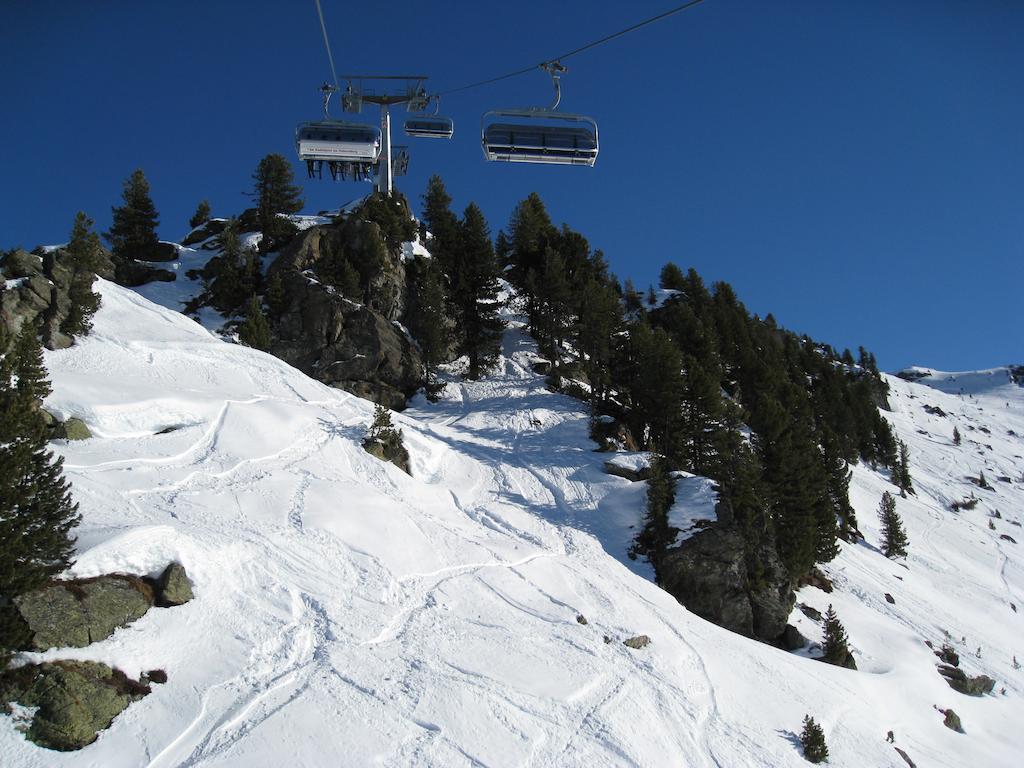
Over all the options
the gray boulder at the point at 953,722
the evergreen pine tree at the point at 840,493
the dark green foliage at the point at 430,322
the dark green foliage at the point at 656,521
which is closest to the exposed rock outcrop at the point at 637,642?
the dark green foliage at the point at 656,521

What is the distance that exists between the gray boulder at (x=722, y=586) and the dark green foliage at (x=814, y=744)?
762cm

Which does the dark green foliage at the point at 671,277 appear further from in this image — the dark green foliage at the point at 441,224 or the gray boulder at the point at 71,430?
the gray boulder at the point at 71,430

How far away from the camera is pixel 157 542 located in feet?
41.7

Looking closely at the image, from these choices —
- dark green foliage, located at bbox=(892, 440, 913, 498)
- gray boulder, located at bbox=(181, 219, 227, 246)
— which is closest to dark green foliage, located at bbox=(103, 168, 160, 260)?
gray boulder, located at bbox=(181, 219, 227, 246)

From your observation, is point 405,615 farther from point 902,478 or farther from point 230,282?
point 902,478

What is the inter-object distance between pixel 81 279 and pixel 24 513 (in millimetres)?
18873

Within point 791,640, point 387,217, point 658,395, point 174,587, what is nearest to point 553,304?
point 658,395

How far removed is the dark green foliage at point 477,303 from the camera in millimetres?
43375

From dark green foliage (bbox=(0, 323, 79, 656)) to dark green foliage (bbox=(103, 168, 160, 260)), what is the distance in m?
43.2

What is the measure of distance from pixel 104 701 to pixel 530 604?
10220 millimetres

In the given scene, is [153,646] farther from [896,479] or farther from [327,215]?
[896,479]

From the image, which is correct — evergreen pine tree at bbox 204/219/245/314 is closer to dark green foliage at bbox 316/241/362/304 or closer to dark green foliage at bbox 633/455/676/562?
dark green foliage at bbox 316/241/362/304

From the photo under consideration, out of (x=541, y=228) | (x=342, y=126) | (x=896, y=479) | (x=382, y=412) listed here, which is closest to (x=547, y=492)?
(x=382, y=412)

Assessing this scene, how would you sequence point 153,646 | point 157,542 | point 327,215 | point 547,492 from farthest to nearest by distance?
1. point 327,215
2. point 547,492
3. point 157,542
4. point 153,646
